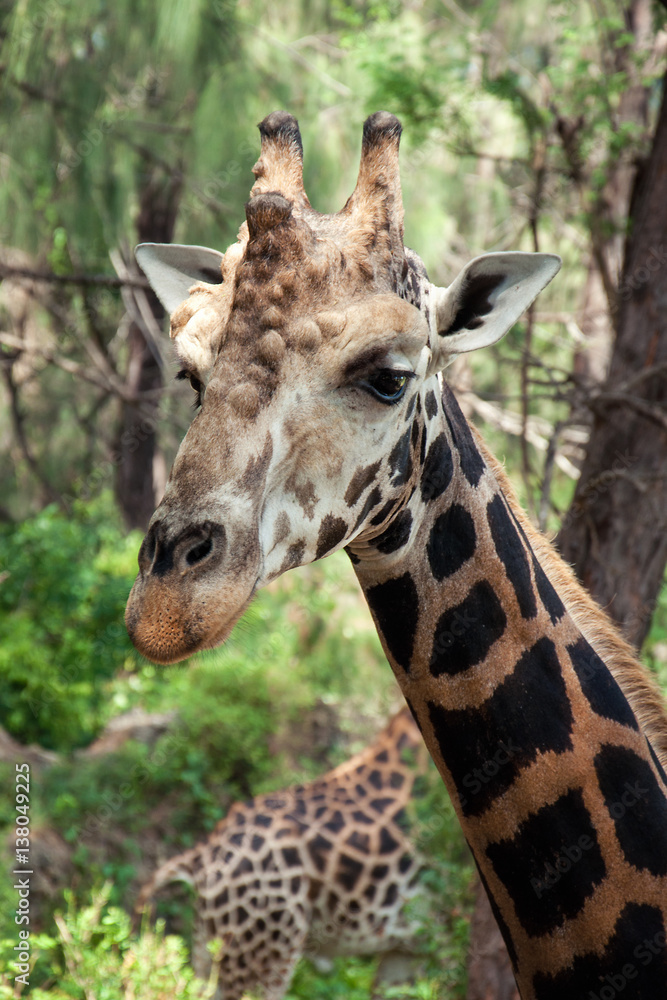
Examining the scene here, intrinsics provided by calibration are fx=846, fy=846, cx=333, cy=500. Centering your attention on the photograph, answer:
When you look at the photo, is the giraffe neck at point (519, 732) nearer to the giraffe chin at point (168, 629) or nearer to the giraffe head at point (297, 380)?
the giraffe head at point (297, 380)

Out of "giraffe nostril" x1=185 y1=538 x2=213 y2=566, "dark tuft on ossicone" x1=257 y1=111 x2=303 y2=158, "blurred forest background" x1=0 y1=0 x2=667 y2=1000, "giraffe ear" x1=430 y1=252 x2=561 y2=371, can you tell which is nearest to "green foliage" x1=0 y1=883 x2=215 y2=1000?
"blurred forest background" x1=0 y1=0 x2=667 y2=1000

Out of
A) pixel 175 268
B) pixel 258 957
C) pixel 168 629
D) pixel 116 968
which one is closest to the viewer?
pixel 168 629

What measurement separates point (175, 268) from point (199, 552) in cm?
128

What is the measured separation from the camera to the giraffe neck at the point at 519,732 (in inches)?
86.9

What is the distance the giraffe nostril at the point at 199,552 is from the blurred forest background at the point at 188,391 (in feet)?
7.56

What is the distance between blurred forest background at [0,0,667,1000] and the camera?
4145 mm

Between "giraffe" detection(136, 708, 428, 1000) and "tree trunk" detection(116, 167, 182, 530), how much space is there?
15.7ft

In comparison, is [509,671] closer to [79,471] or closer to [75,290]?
[75,290]

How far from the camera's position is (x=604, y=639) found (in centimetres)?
252

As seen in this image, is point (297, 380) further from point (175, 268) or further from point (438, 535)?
point (175, 268)

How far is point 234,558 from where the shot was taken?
179 cm

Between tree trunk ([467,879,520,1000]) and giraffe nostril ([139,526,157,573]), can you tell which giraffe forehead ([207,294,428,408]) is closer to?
giraffe nostril ([139,526,157,573])

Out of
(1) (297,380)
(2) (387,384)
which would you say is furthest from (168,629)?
(2) (387,384)

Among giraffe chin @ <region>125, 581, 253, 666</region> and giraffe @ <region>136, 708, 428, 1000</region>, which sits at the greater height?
giraffe chin @ <region>125, 581, 253, 666</region>
